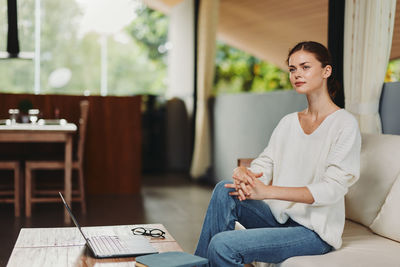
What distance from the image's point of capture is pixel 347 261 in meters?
1.95

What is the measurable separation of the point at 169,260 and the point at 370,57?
6.75 feet

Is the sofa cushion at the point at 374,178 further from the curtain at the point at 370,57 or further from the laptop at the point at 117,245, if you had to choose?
the laptop at the point at 117,245

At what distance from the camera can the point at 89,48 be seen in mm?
12984

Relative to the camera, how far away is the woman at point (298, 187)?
6.53 feet

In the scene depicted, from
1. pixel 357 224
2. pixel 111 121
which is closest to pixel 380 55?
pixel 357 224

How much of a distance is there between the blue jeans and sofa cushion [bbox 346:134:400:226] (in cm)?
46

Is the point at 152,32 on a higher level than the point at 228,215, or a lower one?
higher

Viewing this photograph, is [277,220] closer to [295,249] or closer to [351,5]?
[295,249]

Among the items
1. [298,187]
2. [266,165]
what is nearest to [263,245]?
[298,187]

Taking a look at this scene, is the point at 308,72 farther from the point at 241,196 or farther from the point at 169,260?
the point at 169,260

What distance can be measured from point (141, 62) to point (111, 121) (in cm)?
840

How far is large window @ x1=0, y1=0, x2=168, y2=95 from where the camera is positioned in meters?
9.27

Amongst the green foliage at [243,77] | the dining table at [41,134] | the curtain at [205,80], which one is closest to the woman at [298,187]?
the dining table at [41,134]

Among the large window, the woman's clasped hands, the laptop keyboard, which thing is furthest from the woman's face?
the large window
